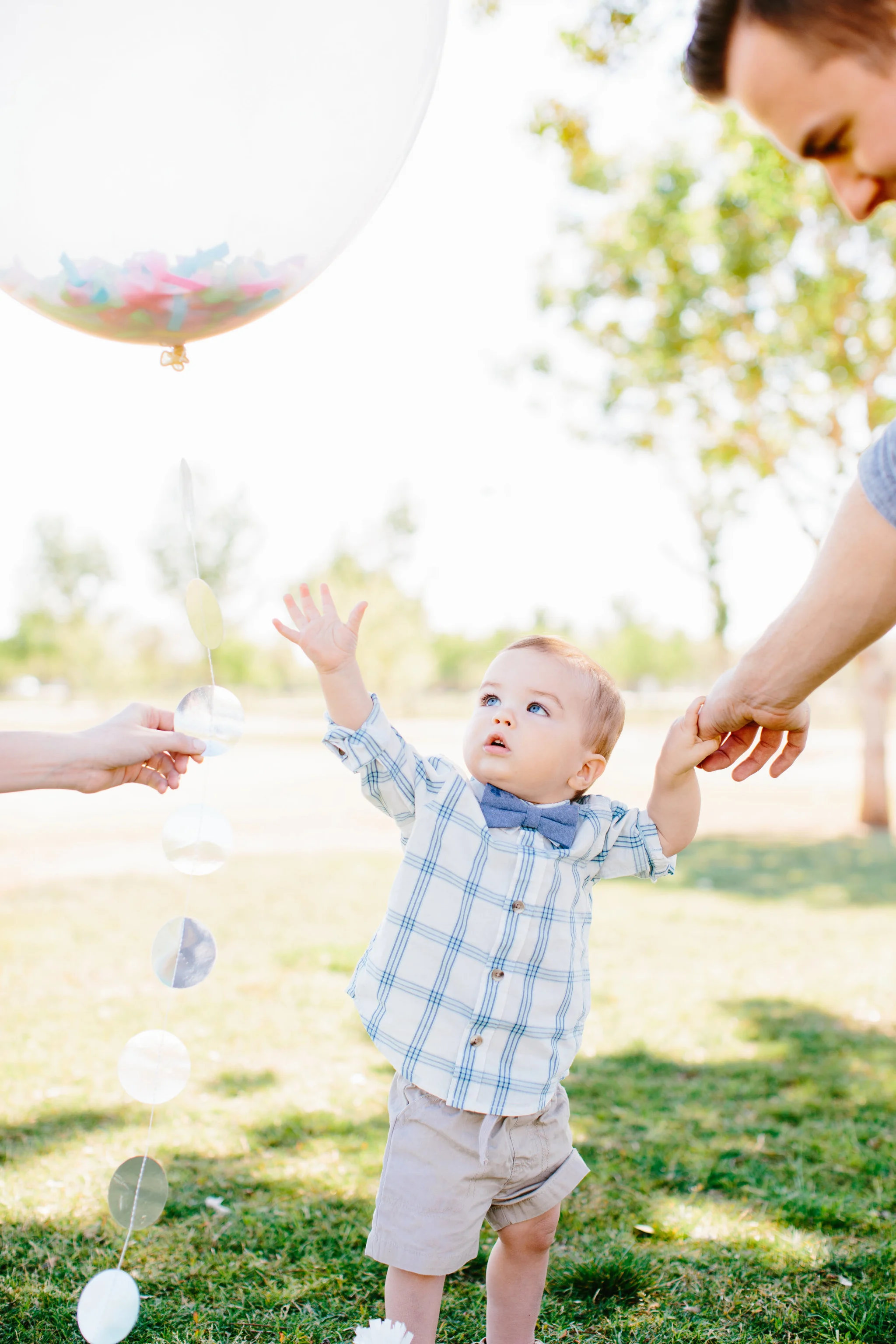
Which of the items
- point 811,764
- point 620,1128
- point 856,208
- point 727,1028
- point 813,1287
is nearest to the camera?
point 856,208

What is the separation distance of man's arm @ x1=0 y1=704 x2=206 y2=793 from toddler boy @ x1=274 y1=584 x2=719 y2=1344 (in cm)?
30

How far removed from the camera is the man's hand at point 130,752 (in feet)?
6.28

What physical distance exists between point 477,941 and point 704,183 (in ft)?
34.9

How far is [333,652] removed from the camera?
2014mm

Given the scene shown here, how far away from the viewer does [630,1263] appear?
2496 mm

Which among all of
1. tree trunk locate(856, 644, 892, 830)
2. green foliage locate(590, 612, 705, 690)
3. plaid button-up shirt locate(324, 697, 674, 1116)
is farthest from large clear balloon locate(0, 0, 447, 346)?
green foliage locate(590, 612, 705, 690)

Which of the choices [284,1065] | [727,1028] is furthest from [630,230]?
[284,1065]

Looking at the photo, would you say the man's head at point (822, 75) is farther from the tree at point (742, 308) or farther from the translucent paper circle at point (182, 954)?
the tree at point (742, 308)

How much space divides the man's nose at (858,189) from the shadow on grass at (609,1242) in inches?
84.1

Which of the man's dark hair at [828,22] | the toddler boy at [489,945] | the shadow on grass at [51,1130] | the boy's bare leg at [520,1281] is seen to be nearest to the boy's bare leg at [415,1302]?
the toddler boy at [489,945]

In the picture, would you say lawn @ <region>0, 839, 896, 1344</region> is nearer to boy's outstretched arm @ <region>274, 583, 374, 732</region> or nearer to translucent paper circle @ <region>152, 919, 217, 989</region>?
translucent paper circle @ <region>152, 919, 217, 989</region>

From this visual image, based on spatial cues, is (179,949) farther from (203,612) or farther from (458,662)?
(458,662)

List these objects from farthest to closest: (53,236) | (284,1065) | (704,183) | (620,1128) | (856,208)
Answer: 1. (704,183)
2. (284,1065)
3. (620,1128)
4. (53,236)
5. (856,208)

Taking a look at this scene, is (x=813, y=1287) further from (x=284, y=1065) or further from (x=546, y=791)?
(x=284, y=1065)
